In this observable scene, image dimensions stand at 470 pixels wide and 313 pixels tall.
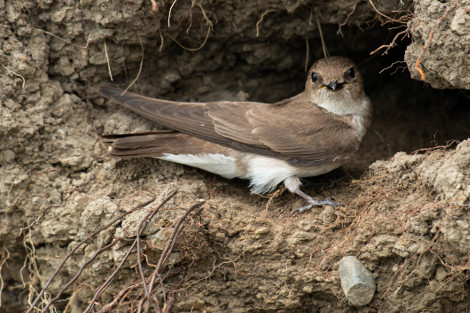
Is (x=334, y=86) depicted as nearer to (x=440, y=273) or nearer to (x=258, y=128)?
(x=258, y=128)

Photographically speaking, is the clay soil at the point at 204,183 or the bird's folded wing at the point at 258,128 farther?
the bird's folded wing at the point at 258,128

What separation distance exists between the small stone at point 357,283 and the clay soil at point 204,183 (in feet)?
0.19

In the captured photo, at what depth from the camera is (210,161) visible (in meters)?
4.16

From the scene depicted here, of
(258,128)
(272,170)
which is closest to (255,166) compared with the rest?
(272,170)

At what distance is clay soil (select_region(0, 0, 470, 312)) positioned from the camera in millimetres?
3238

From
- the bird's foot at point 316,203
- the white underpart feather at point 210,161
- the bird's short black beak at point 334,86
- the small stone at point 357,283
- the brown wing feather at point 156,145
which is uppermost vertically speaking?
the bird's short black beak at point 334,86

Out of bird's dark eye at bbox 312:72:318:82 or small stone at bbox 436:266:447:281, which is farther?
bird's dark eye at bbox 312:72:318:82

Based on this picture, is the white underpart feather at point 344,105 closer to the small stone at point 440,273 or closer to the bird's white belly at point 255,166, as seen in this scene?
the bird's white belly at point 255,166

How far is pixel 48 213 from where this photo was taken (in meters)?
3.88

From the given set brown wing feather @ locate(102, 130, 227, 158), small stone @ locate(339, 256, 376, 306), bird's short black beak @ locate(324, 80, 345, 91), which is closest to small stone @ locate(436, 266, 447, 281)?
small stone @ locate(339, 256, 376, 306)

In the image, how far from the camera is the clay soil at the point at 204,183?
127 inches

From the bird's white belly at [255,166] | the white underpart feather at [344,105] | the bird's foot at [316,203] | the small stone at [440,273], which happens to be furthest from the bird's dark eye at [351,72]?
the small stone at [440,273]

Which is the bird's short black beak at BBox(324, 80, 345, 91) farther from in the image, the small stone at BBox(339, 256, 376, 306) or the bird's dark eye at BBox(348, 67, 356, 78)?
the small stone at BBox(339, 256, 376, 306)

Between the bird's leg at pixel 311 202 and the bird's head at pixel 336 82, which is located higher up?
the bird's head at pixel 336 82
